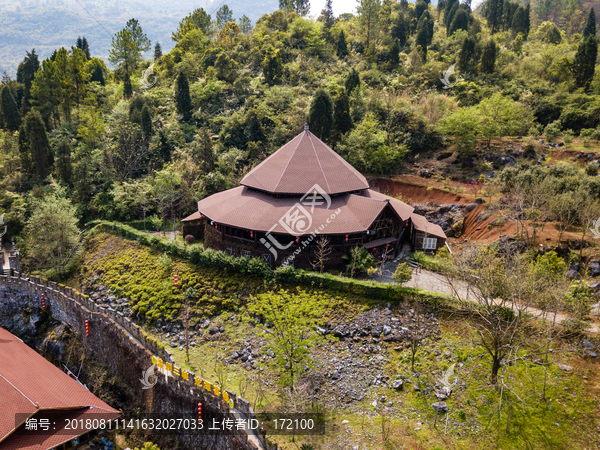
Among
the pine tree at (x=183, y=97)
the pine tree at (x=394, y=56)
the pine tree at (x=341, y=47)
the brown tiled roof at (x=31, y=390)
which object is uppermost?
the pine tree at (x=341, y=47)

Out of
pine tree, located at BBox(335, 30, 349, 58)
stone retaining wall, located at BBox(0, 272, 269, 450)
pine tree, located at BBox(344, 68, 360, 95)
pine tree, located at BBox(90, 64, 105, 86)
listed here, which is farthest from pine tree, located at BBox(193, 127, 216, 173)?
pine tree, located at BBox(335, 30, 349, 58)

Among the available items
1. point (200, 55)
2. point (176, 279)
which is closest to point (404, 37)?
point (200, 55)

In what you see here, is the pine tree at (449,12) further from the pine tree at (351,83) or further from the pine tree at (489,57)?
the pine tree at (351,83)

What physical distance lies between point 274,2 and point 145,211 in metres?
164

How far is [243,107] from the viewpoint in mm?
48250

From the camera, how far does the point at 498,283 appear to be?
1916cm

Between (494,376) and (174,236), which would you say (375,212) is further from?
(174,236)

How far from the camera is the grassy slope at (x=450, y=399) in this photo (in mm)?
15539

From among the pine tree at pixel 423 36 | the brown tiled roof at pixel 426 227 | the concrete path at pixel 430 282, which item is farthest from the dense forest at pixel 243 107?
the concrete path at pixel 430 282

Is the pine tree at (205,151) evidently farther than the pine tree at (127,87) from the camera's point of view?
No

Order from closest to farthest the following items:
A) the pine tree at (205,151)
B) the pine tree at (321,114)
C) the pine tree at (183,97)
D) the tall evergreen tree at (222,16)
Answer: the pine tree at (205,151), the pine tree at (321,114), the pine tree at (183,97), the tall evergreen tree at (222,16)

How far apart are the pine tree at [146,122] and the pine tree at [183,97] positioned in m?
5.61

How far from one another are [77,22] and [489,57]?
14318cm

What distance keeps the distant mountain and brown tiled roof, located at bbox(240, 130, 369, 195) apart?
110001 mm
